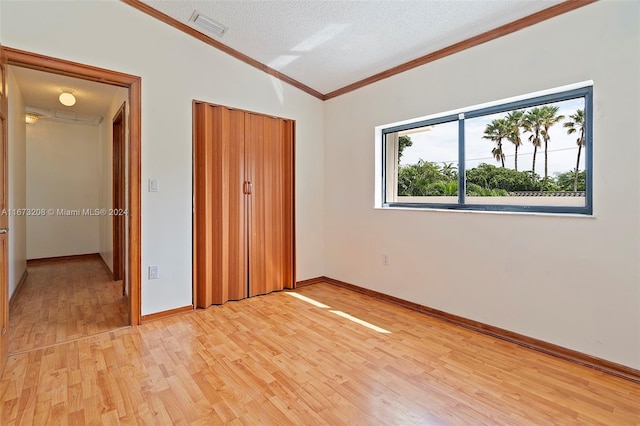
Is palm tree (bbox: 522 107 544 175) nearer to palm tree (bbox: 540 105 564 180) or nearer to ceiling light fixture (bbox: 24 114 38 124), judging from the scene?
palm tree (bbox: 540 105 564 180)

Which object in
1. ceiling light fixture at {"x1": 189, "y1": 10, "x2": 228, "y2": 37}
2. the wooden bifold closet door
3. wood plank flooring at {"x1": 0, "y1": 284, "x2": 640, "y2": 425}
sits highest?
ceiling light fixture at {"x1": 189, "y1": 10, "x2": 228, "y2": 37}

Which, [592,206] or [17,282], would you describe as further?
[17,282]

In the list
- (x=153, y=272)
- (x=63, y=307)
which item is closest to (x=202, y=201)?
(x=153, y=272)

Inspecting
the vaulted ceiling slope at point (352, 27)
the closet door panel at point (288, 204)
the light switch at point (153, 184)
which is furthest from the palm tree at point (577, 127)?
the light switch at point (153, 184)

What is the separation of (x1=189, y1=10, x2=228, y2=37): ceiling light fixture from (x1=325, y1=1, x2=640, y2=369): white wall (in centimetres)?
169

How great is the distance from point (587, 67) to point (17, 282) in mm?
5737

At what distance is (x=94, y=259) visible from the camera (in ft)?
18.9

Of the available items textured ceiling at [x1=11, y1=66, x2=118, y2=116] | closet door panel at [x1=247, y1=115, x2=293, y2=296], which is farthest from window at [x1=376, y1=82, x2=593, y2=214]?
textured ceiling at [x1=11, y1=66, x2=118, y2=116]

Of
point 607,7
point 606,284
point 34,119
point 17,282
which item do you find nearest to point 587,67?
point 607,7

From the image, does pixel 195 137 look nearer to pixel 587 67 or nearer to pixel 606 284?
pixel 587 67

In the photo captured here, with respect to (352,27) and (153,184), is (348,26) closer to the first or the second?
(352,27)

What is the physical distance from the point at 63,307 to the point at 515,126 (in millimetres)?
4579

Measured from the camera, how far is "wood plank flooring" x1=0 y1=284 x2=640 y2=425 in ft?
5.42

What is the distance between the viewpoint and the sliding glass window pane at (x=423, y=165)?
3.08m
